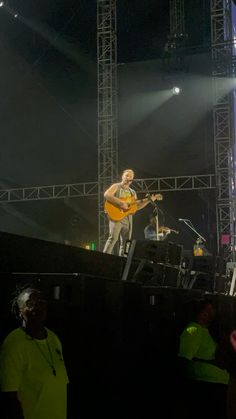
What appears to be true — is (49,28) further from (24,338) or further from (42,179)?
(24,338)

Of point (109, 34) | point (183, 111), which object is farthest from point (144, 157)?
point (109, 34)

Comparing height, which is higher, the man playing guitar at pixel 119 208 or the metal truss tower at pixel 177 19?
the metal truss tower at pixel 177 19

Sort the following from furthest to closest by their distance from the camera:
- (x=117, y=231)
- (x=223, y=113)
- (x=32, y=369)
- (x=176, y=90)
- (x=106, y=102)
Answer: (x=176, y=90) → (x=106, y=102) → (x=223, y=113) → (x=117, y=231) → (x=32, y=369)

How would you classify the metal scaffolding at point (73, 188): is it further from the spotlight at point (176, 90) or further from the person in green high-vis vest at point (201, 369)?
the person in green high-vis vest at point (201, 369)

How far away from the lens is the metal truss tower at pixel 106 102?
1181 cm

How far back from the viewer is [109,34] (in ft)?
39.8

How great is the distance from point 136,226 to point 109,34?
5441 millimetres

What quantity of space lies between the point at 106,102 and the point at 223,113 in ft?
8.68

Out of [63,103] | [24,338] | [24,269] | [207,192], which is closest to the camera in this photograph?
[24,338]

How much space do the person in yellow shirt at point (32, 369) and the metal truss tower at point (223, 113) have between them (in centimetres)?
902

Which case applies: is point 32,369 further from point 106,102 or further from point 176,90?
point 176,90

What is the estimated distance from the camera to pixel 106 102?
1200cm

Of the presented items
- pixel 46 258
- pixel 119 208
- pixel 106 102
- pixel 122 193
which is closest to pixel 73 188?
pixel 106 102

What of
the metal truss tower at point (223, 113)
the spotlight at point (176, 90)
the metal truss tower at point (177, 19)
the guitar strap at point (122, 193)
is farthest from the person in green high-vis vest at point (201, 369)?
the spotlight at point (176, 90)
